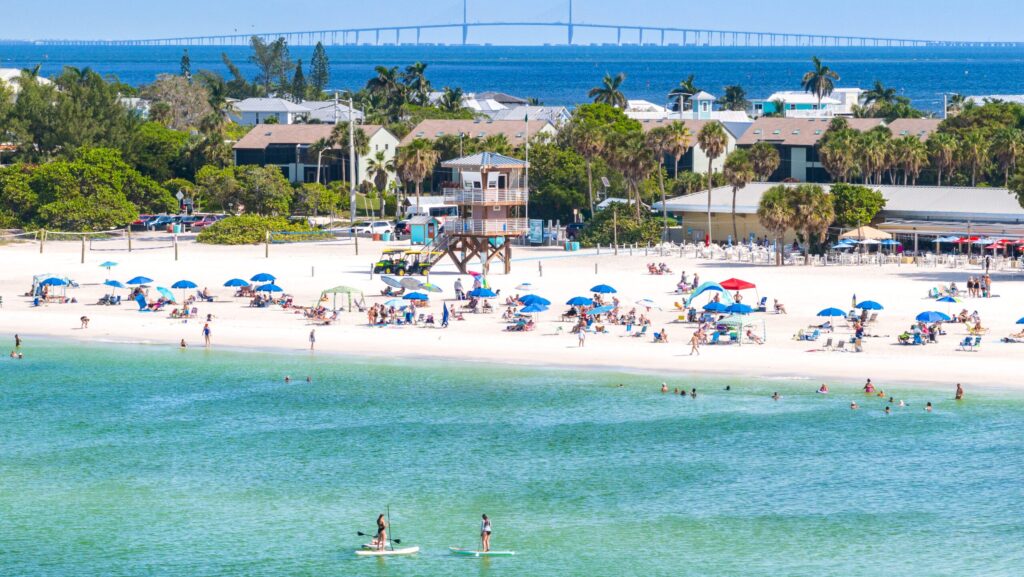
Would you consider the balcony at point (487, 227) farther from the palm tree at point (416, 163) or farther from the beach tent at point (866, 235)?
the palm tree at point (416, 163)

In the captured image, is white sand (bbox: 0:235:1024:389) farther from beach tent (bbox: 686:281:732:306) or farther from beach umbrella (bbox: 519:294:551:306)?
beach tent (bbox: 686:281:732:306)

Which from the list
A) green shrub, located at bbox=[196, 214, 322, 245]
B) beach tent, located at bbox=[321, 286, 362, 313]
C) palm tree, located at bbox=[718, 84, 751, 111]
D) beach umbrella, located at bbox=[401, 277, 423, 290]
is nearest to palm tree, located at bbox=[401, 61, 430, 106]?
palm tree, located at bbox=[718, 84, 751, 111]

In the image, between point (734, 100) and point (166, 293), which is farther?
point (734, 100)

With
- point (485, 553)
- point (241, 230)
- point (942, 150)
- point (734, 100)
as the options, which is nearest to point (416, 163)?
point (241, 230)

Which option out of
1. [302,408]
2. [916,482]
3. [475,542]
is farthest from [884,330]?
[475,542]

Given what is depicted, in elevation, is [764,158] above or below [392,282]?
above

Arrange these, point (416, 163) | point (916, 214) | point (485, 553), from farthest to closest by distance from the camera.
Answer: point (416, 163) → point (916, 214) → point (485, 553)

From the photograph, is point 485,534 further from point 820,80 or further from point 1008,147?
point 820,80

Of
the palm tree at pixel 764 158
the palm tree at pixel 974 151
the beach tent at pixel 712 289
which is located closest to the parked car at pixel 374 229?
the palm tree at pixel 764 158
